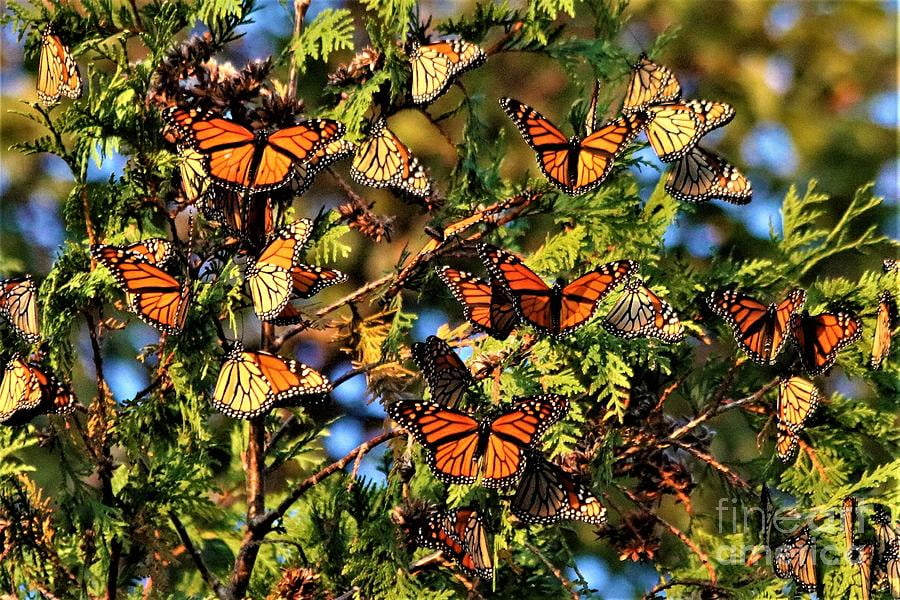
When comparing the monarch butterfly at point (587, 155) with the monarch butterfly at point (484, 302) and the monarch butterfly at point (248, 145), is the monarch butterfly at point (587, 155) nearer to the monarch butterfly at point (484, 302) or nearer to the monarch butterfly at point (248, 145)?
the monarch butterfly at point (484, 302)

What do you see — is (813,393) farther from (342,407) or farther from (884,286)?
(342,407)

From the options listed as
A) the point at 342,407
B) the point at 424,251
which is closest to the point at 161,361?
the point at 424,251

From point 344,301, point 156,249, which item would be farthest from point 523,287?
point 156,249

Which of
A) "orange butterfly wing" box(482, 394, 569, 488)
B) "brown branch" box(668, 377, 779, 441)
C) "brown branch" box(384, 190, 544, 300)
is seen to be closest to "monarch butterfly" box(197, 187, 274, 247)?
"brown branch" box(384, 190, 544, 300)

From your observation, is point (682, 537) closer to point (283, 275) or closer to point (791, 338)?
point (791, 338)

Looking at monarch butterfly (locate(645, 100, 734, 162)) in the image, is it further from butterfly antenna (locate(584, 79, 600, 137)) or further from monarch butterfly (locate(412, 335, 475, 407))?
monarch butterfly (locate(412, 335, 475, 407))
